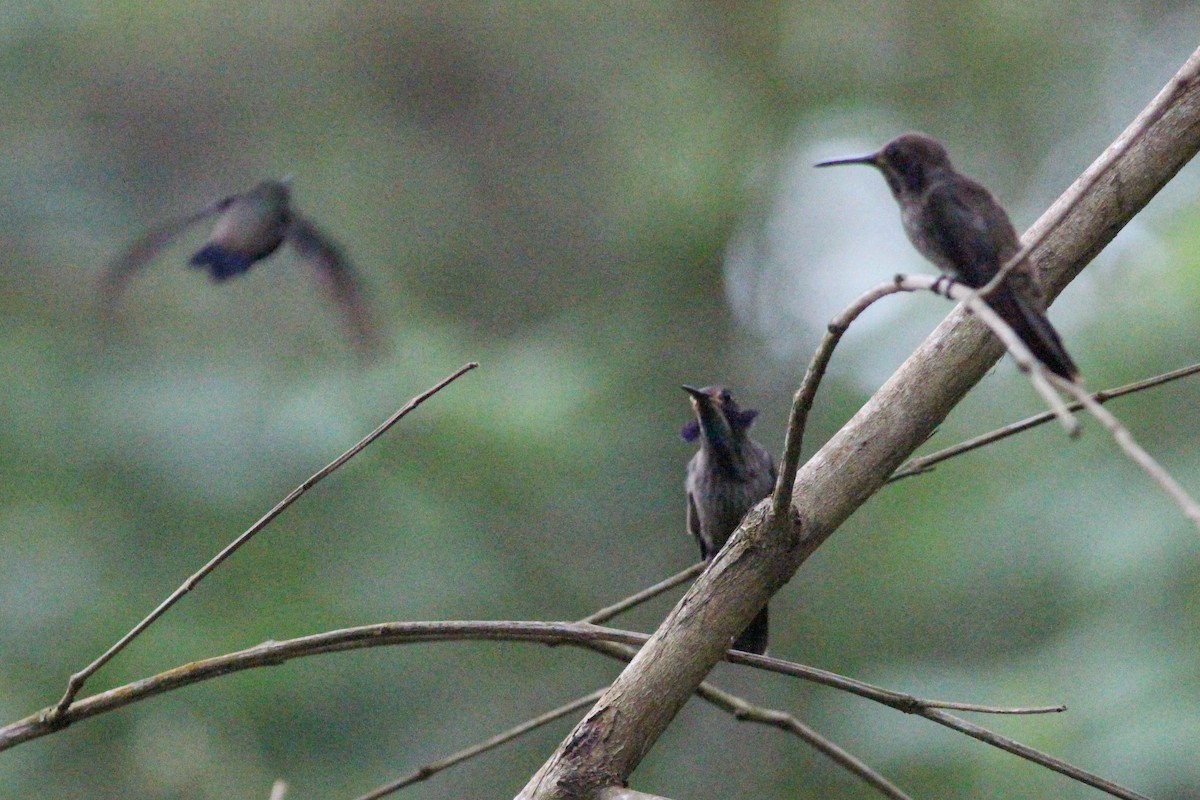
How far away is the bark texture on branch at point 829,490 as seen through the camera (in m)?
1.95

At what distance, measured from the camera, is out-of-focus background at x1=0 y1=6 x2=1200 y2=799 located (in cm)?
623

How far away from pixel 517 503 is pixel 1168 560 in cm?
371

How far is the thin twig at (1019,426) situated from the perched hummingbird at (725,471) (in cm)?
142

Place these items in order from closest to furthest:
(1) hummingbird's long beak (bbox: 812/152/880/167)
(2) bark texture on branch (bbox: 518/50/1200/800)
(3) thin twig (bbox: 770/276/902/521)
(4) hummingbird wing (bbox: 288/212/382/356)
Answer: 1. (3) thin twig (bbox: 770/276/902/521)
2. (2) bark texture on branch (bbox: 518/50/1200/800)
3. (1) hummingbird's long beak (bbox: 812/152/880/167)
4. (4) hummingbird wing (bbox: 288/212/382/356)

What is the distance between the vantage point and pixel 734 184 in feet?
27.6

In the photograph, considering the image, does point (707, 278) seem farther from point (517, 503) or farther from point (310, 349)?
point (310, 349)

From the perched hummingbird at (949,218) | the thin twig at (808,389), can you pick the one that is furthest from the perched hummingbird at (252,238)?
the thin twig at (808,389)

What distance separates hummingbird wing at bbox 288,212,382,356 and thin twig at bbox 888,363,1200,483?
2.40 m

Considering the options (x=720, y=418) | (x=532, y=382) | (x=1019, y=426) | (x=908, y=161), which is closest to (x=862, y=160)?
(x=908, y=161)

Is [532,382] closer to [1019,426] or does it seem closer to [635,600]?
[635,600]

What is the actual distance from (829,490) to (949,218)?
0.62 metres

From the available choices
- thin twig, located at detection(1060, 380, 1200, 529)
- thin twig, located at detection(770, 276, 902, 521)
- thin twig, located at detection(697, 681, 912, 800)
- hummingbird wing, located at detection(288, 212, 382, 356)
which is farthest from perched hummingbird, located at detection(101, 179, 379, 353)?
thin twig, located at detection(1060, 380, 1200, 529)

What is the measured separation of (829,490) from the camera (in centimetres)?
219

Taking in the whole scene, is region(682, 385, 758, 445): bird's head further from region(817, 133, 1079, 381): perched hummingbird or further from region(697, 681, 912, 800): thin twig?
region(697, 681, 912, 800): thin twig
